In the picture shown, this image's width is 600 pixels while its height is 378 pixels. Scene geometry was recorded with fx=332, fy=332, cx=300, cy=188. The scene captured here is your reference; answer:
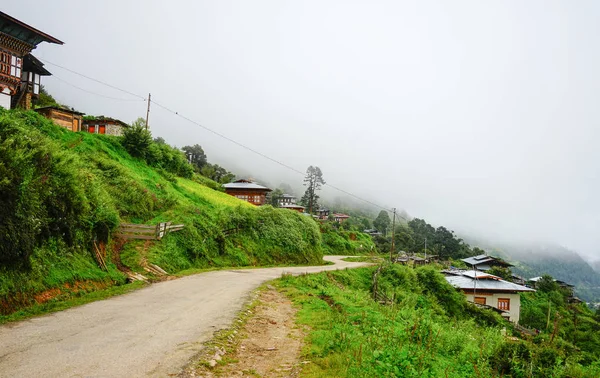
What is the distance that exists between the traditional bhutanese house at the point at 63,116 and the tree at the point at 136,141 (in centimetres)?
484

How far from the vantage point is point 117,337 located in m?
7.99

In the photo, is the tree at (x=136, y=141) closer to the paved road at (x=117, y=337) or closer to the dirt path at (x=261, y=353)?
the paved road at (x=117, y=337)

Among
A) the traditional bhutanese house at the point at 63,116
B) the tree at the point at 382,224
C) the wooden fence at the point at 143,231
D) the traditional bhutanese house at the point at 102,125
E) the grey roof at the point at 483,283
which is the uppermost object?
the traditional bhutanese house at the point at 102,125

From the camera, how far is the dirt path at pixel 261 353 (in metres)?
6.92

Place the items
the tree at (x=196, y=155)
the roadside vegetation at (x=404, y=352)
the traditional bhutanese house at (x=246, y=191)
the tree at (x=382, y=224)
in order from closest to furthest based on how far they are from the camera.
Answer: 1. the roadside vegetation at (x=404, y=352)
2. the traditional bhutanese house at (x=246, y=191)
3. the tree at (x=196, y=155)
4. the tree at (x=382, y=224)

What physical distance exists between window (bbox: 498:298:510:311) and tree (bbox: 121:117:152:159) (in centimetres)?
4531

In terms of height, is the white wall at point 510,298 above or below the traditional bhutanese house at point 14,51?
below

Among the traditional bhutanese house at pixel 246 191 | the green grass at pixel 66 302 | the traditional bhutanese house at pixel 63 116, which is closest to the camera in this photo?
the green grass at pixel 66 302

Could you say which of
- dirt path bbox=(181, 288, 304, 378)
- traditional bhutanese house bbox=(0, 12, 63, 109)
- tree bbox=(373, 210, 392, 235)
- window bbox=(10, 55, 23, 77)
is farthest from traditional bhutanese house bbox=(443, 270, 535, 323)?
tree bbox=(373, 210, 392, 235)

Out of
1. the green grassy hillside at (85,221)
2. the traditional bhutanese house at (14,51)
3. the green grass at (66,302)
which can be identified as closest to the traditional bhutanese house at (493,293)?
the green grassy hillside at (85,221)

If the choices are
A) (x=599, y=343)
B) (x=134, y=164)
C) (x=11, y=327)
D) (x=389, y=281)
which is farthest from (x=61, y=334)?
(x=599, y=343)

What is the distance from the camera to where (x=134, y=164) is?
33219 mm

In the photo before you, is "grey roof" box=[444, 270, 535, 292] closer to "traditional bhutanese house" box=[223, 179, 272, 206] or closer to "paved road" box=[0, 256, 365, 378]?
"paved road" box=[0, 256, 365, 378]

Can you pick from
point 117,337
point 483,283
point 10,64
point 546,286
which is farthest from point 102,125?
point 546,286
